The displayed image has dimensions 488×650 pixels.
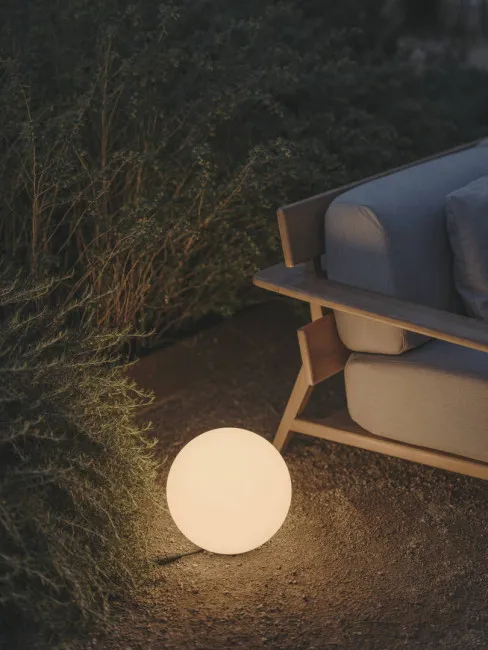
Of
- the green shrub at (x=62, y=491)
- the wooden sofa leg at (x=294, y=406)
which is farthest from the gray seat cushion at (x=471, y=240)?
the green shrub at (x=62, y=491)

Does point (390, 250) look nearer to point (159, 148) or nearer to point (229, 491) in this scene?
point (229, 491)

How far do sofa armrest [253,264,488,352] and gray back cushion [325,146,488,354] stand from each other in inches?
3.6

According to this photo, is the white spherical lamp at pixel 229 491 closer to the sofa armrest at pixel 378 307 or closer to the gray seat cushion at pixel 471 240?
the sofa armrest at pixel 378 307

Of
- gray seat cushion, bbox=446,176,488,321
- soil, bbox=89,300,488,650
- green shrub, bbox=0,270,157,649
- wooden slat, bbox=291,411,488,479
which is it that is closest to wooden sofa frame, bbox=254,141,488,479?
wooden slat, bbox=291,411,488,479

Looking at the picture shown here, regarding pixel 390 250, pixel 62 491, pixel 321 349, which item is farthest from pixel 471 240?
pixel 62 491

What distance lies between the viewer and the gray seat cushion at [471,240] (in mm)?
2701

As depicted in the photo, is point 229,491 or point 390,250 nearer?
point 229,491

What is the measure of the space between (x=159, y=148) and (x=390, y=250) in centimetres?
110

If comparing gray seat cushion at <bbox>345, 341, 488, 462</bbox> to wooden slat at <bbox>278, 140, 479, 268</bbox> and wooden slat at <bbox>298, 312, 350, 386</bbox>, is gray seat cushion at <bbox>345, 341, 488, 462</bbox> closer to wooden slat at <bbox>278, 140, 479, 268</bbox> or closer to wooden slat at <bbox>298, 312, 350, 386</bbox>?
wooden slat at <bbox>298, 312, 350, 386</bbox>

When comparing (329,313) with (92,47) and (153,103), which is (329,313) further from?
(92,47)

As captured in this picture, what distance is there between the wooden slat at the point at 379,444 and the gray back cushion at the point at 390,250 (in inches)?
10.4

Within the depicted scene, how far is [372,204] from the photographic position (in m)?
2.64

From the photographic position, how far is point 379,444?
9.00 ft

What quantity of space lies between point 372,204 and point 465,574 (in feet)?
3.50
